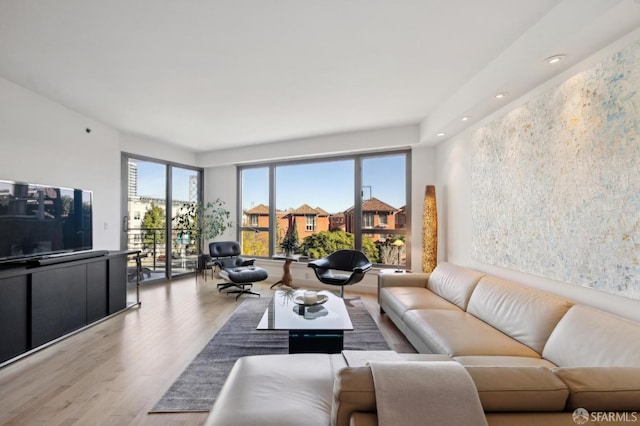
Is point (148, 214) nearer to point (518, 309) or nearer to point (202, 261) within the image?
point (202, 261)

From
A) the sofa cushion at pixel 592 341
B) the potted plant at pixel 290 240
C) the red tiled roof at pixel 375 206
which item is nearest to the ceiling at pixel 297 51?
the red tiled roof at pixel 375 206

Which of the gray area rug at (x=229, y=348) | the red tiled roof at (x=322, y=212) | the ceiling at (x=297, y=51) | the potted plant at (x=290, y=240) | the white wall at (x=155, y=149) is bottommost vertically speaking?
the gray area rug at (x=229, y=348)

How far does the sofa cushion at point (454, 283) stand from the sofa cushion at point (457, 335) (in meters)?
0.25

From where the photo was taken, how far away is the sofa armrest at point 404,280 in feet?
12.1

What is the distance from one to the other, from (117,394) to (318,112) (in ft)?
12.0

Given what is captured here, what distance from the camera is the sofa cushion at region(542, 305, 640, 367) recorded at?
1.48 m

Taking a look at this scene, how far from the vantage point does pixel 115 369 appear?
2.42 m

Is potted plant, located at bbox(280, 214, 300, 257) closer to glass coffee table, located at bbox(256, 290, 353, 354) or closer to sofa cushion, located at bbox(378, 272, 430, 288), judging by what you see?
sofa cushion, located at bbox(378, 272, 430, 288)

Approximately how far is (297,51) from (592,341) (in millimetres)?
2953

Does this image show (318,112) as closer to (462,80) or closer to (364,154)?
(364,154)

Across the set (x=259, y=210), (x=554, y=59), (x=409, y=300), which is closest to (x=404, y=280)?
(x=409, y=300)

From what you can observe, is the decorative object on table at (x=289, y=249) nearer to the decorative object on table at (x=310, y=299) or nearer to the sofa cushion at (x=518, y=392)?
the decorative object on table at (x=310, y=299)

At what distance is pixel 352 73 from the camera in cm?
293

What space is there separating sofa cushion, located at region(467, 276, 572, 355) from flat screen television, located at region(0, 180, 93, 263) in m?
4.43
